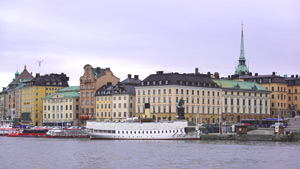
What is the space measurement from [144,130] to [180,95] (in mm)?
43242

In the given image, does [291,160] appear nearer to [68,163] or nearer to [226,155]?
[226,155]

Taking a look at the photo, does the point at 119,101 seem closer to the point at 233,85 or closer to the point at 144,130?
the point at 233,85

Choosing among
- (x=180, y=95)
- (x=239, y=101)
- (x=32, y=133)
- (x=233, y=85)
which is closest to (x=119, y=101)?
(x=180, y=95)

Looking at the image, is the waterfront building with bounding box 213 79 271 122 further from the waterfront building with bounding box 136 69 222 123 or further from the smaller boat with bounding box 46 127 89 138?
the smaller boat with bounding box 46 127 89 138

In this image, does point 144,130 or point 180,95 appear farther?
point 180,95

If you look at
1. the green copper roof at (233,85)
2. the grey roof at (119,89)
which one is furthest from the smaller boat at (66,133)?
the green copper roof at (233,85)

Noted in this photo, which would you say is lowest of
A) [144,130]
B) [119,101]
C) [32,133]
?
[32,133]

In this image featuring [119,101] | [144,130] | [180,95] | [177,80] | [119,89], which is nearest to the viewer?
[144,130]

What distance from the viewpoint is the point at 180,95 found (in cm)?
17588

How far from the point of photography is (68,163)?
77.8 m

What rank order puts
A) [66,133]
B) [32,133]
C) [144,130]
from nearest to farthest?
[144,130], [66,133], [32,133]

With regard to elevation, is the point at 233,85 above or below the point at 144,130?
above

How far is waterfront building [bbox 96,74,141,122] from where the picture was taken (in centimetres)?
19038

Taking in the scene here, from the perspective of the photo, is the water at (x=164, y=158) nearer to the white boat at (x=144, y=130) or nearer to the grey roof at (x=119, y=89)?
the white boat at (x=144, y=130)
